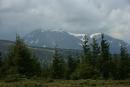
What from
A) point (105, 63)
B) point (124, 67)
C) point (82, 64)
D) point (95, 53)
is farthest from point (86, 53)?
point (82, 64)

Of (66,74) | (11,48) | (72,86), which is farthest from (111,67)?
(72,86)

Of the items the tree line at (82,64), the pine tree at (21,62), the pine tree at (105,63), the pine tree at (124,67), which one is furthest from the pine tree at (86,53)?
the pine tree at (21,62)

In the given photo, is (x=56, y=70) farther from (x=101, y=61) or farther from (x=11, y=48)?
(x=11, y=48)

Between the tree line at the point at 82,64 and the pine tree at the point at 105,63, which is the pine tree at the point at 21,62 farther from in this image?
the pine tree at the point at 105,63

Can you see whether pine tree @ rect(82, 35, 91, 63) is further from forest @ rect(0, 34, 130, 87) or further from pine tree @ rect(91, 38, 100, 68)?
pine tree @ rect(91, 38, 100, 68)

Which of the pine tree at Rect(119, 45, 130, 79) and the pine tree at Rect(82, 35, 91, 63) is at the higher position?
the pine tree at Rect(82, 35, 91, 63)

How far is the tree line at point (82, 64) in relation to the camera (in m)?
66.6

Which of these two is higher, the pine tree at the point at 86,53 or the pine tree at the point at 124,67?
the pine tree at the point at 86,53

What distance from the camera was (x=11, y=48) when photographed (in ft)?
244

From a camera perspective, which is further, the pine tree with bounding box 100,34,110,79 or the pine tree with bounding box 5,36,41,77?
the pine tree with bounding box 100,34,110,79

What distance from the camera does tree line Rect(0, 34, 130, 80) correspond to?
219 feet

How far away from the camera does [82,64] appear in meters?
83.3

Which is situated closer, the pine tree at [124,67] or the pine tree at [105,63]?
the pine tree at [105,63]

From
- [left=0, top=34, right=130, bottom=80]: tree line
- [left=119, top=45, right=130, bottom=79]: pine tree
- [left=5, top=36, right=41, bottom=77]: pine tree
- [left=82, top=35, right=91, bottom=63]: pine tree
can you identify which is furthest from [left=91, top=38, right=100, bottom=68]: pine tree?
[left=5, top=36, right=41, bottom=77]: pine tree
